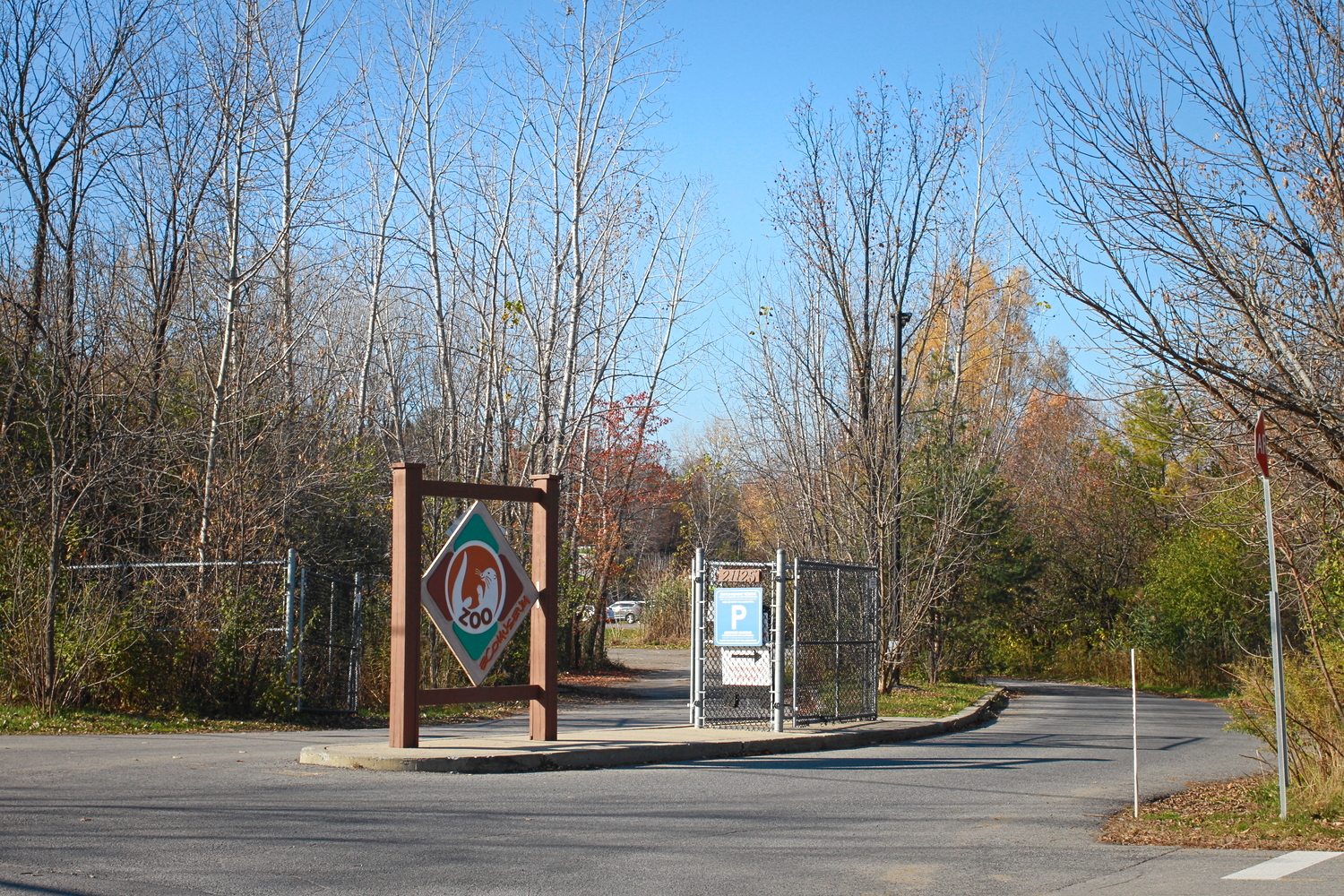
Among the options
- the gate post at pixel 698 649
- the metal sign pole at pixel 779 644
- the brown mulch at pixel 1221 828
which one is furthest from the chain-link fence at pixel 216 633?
the brown mulch at pixel 1221 828

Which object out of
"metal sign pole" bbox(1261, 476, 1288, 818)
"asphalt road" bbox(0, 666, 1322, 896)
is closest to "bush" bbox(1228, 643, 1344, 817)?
"metal sign pole" bbox(1261, 476, 1288, 818)

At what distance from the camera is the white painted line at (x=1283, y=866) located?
274 inches

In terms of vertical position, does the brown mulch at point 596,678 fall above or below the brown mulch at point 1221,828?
below

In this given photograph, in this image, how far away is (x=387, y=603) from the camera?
19.1 metres

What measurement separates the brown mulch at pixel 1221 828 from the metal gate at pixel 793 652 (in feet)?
17.4

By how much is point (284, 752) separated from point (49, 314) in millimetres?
9517

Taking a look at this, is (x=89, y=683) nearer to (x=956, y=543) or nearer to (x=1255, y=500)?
(x=1255, y=500)

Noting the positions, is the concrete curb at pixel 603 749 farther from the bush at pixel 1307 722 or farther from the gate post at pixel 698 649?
the bush at pixel 1307 722

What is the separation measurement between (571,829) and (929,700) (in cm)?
1367

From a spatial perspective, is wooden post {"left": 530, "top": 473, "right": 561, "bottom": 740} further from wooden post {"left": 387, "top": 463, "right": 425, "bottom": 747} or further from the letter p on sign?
the letter p on sign

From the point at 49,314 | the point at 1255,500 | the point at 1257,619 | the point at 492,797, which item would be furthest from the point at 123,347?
the point at 1257,619

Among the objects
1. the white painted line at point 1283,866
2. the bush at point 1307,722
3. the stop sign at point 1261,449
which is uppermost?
the stop sign at point 1261,449

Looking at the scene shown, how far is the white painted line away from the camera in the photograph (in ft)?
22.9

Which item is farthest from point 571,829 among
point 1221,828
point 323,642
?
point 323,642
